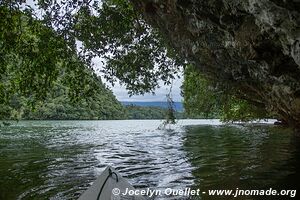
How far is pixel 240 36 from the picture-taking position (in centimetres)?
761

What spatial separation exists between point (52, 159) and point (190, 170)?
9.12 meters

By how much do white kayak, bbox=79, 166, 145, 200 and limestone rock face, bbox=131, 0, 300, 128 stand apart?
4.29 meters

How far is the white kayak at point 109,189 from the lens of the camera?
7762mm

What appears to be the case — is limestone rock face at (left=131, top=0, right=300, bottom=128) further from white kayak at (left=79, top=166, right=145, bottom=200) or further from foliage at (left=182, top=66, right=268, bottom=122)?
foliage at (left=182, top=66, right=268, bottom=122)

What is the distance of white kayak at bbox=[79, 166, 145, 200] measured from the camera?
7.76 m

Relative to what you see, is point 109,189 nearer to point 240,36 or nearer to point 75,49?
point 240,36

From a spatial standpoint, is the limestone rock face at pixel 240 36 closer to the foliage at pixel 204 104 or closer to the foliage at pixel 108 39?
the foliage at pixel 108 39

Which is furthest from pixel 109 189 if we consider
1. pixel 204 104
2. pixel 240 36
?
pixel 204 104

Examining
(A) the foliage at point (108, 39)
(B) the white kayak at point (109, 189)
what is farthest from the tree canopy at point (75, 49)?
(B) the white kayak at point (109, 189)

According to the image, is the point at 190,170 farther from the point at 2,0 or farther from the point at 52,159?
the point at 2,0

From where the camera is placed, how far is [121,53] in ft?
56.4

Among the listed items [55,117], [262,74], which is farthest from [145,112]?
[262,74]

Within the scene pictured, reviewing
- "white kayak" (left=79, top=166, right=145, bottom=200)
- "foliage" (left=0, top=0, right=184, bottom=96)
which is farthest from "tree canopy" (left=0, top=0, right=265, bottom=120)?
"white kayak" (left=79, top=166, right=145, bottom=200)

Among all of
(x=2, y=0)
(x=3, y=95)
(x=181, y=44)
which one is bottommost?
(x=3, y=95)
